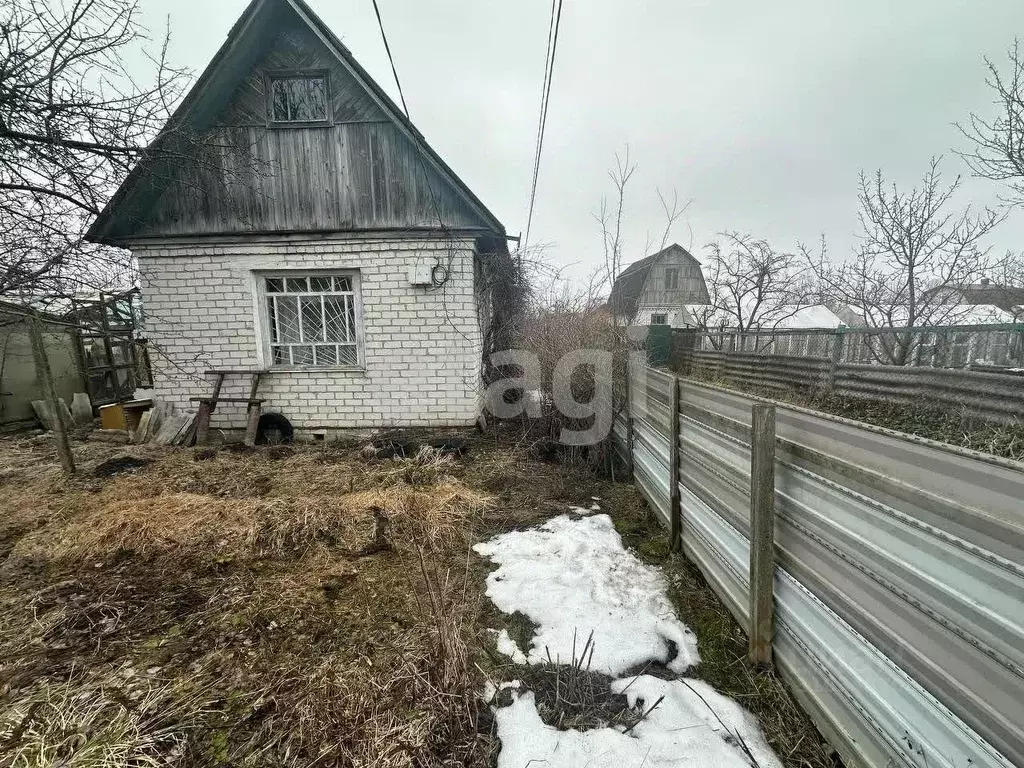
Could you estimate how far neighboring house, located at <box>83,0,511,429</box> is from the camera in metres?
5.62

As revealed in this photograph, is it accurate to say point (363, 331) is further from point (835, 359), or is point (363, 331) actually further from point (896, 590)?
point (835, 359)

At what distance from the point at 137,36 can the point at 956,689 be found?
7.08 meters

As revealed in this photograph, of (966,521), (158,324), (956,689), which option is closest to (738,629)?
(956,689)

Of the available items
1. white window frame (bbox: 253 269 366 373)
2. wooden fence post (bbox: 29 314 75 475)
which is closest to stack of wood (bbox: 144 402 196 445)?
wooden fence post (bbox: 29 314 75 475)

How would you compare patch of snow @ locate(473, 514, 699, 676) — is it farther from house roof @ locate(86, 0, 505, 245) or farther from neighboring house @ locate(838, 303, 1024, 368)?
neighboring house @ locate(838, 303, 1024, 368)

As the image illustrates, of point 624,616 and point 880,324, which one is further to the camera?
point 880,324

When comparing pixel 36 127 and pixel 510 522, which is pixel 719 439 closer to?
pixel 510 522

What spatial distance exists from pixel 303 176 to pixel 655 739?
7241 mm

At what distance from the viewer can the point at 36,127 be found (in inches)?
140

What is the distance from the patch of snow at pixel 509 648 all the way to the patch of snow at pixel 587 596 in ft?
0.14

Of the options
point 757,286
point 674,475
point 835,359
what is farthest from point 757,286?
point 674,475

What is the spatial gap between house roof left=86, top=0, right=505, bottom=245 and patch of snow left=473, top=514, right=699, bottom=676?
4.59m

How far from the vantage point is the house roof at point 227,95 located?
5.24 meters

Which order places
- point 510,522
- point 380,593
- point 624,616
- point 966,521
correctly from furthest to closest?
point 510,522
point 380,593
point 624,616
point 966,521
